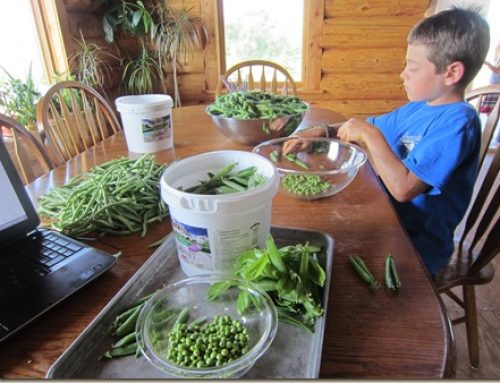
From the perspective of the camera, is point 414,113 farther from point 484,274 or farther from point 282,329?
point 282,329

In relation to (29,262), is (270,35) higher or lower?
higher

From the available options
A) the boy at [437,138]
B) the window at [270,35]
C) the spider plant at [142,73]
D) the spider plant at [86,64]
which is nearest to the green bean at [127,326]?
the boy at [437,138]

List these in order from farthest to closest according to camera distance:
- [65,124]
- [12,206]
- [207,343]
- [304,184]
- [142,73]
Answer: [142,73], [65,124], [304,184], [12,206], [207,343]

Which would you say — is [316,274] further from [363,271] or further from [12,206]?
[12,206]

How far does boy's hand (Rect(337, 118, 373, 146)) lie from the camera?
42.2 inches

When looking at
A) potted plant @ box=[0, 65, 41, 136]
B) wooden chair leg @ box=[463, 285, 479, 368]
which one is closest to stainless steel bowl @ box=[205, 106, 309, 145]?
wooden chair leg @ box=[463, 285, 479, 368]

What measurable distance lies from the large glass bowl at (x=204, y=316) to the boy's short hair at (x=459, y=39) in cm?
92

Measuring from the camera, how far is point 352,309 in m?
0.54

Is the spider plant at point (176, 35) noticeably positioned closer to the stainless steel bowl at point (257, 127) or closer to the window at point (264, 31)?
the window at point (264, 31)

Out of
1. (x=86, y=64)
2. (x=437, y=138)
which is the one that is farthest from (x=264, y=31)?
(x=437, y=138)

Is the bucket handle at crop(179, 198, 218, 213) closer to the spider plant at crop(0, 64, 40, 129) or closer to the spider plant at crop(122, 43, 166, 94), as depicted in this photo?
the spider plant at crop(0, 64, 40, 129)

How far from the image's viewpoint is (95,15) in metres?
2.95

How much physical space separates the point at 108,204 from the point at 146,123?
474 mm

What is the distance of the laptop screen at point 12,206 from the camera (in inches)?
25.9
